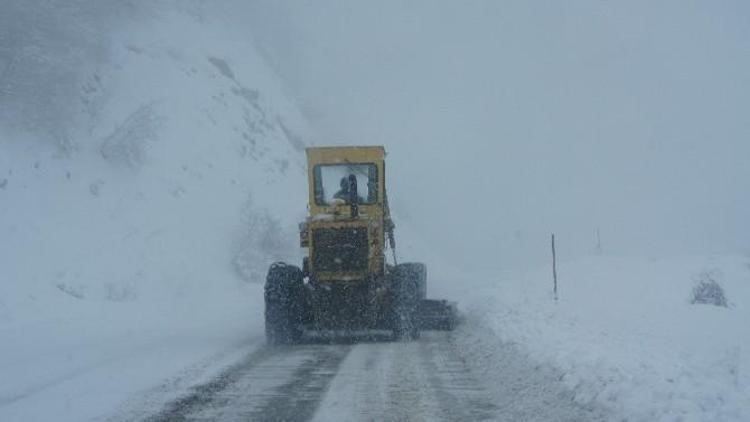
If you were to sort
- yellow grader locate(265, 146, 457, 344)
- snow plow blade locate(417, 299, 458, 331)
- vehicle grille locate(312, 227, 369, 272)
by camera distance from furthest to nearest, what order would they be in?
snow plow blade locate(417, 299, 458, 331), vehicle grille locate(312, 227, 369, 272), yellow grader locate(265, 146, 457, 344)

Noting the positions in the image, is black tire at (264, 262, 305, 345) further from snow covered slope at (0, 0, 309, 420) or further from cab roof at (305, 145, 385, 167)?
cab roof at (305, 145, 385, 167)

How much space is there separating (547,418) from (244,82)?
3853 cm

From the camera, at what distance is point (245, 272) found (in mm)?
28688

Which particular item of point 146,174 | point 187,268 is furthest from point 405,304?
point 146,174

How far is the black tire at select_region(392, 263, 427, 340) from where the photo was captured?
1428 centimetres

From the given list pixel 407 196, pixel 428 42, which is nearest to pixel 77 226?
pixel 407 196

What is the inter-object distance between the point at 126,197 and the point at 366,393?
21.0 m

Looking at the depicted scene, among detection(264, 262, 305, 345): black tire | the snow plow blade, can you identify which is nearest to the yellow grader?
detection(264, 262, 305, 345): black tire

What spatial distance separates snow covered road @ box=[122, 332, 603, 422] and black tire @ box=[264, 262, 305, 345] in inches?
67.4

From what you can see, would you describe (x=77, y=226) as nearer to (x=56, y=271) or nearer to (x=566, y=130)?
(x=56, y=271)

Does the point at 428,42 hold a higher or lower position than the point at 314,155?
higher

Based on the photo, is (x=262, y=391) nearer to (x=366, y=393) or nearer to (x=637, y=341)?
(x=366, y=393)

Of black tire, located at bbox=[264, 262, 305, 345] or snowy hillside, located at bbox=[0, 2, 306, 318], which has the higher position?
snowy hillside, located at bbox=[0, 2, 306, 318]

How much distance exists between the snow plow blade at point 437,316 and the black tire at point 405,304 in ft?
4.65
